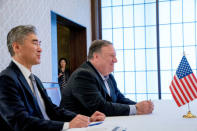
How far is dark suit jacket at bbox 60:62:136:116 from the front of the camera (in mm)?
1771

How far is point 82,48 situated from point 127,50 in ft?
3.55

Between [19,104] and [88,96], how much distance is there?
0.62 metres

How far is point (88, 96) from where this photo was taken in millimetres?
1802

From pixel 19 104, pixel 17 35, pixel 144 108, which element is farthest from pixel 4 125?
pixel 144 108

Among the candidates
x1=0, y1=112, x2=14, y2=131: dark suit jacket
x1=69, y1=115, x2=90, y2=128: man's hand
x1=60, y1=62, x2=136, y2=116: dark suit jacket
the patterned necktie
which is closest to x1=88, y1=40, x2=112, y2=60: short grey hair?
x1=60, y1=62, x2=136, y2=116: dark suit jacket

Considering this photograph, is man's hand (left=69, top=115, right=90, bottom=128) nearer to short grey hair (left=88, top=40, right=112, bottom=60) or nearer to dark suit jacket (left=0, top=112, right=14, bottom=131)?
dark suit jacket (left=0, top=112, right=14, bottom=131)

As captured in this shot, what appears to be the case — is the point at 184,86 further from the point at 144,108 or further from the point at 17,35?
the point at 17,35

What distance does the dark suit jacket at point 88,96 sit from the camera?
1771mm

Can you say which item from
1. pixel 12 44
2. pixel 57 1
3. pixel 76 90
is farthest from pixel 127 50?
pixel 12 44

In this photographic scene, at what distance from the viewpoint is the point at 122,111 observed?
1767 mm

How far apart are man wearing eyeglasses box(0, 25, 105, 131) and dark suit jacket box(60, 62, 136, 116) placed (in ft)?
0.71

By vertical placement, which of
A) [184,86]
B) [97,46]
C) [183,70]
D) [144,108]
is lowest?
[144,108]

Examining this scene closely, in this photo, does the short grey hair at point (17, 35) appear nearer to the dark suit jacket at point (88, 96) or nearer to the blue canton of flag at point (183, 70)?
the dark suit jacket at point (88, 96)

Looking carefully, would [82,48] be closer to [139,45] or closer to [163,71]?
[139,45]
